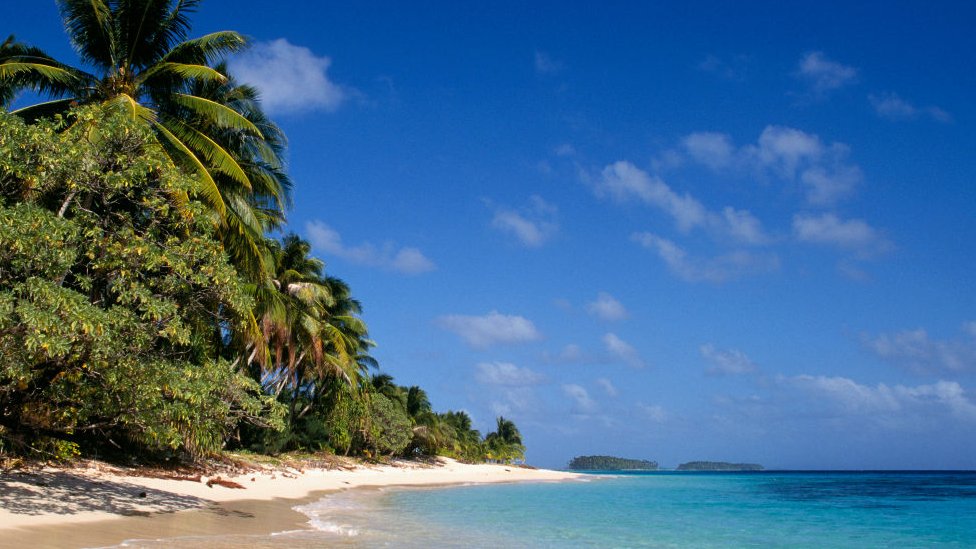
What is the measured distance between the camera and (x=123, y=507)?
37.5 feet

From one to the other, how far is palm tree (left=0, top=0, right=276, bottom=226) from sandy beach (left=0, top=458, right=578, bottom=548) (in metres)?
5.76

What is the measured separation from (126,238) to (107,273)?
2.86 ft

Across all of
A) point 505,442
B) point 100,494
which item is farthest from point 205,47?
point 505,442

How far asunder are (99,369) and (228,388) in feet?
6.93

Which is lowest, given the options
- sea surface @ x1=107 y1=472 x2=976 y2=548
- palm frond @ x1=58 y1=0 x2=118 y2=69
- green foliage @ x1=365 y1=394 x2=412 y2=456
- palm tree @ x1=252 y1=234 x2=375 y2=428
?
sea surface @ x1=107 y1=472 x2=976 y2=548

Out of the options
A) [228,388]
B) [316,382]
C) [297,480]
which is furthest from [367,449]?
[228,388]

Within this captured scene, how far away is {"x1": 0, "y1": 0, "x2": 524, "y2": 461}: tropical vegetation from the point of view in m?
9.20

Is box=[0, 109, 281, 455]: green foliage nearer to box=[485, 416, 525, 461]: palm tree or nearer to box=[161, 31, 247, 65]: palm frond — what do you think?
box=[161, 31, 247, 65]: palm frond

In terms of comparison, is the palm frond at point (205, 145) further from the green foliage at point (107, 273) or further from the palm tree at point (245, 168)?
the green foliage at point (107, 273)

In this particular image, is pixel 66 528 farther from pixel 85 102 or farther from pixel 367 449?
pixel 367 449

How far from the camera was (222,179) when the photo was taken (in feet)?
53.3

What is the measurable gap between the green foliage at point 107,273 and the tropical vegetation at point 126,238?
29mm

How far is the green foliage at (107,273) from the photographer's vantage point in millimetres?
9125

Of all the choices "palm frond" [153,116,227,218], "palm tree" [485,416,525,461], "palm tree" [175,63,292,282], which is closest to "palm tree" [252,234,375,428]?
"palm tree" [175,63,292,282]
